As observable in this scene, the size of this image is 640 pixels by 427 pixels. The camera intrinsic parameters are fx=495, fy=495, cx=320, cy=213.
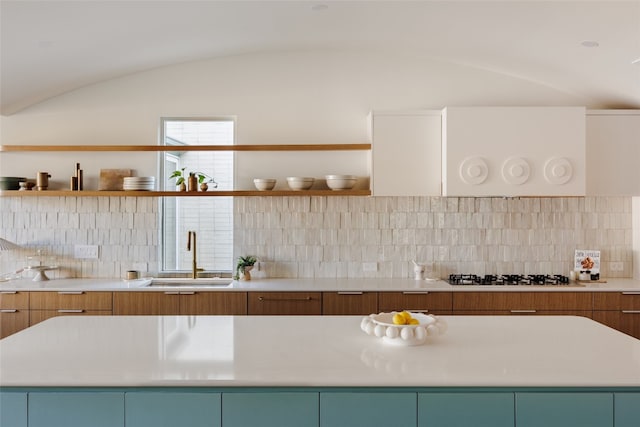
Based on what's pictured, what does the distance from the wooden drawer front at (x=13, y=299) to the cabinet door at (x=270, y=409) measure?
2.98 m

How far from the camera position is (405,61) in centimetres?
459

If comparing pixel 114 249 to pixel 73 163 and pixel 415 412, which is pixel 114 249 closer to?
pixel 73 163

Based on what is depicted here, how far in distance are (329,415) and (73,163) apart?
384 cm

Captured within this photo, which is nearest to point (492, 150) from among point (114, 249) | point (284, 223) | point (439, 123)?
point (439, 123)

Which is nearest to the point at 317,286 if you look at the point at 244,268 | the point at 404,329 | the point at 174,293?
the point at 244,268

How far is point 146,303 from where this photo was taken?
13.1ft

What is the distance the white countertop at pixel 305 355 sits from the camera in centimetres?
180

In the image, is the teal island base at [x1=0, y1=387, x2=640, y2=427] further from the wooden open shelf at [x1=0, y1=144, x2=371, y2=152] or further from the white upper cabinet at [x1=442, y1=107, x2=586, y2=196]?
the wooden open shelf at [x1=0, y1=144, x2=371, y2=152]

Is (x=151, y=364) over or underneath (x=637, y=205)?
underneath

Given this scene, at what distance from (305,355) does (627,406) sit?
1.23 m

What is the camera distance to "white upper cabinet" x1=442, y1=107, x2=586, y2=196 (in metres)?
4.11

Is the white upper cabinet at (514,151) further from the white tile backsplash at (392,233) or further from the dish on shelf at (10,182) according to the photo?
the dish on shelf at (10,182)

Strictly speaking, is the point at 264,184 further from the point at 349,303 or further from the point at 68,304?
the point at 68,304

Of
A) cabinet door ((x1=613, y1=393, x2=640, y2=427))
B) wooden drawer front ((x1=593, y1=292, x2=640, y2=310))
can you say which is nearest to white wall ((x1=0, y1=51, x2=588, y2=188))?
wooden drawer front ((x1=593, y1=292, x2=640, y2=310))
